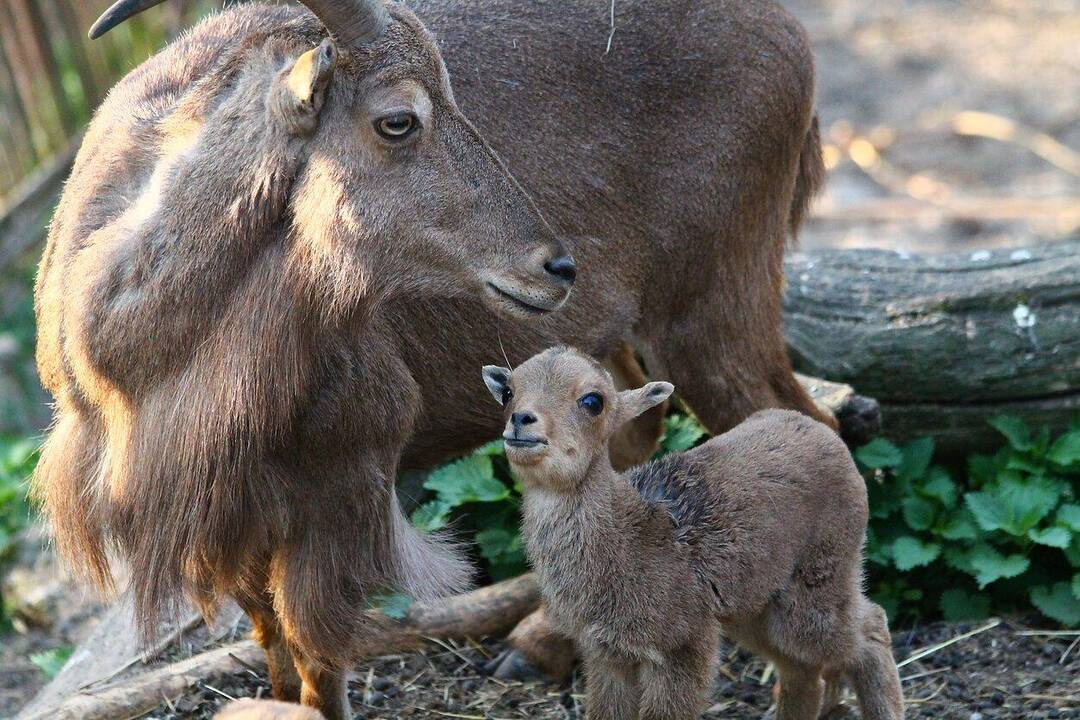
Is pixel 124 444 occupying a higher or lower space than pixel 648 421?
higher

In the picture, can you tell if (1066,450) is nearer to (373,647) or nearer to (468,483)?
(468,483)

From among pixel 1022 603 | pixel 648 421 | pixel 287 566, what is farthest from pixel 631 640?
pixel 1022 603

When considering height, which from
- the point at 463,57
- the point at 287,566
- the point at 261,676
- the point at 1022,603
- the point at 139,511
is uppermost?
the point at 463,57

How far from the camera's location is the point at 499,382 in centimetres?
390

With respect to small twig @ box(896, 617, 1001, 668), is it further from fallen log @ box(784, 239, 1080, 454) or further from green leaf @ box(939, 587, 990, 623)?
fallen log @ box(784, 239, 1080, 454)

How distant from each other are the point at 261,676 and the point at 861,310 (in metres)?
2.88

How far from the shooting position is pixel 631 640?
3.89 metres

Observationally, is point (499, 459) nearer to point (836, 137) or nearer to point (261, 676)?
point (261, 676)

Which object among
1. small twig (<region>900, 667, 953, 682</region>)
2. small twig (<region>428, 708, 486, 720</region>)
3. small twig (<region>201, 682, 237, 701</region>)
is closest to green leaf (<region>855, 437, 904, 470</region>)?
small twig (<region>900, 667, 953, 682</region>)

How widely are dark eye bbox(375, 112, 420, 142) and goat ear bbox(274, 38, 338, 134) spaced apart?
0.57ft

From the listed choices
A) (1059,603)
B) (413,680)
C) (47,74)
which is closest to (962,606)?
(1059,603)

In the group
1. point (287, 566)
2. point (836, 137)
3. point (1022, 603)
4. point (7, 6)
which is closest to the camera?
point (287, 566)

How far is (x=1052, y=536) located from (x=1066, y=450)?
42 centimetres

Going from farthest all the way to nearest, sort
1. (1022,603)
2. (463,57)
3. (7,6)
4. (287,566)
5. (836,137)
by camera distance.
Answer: (836,137) → (7,6) → (1022,603) → (463,57) → (287,566)
